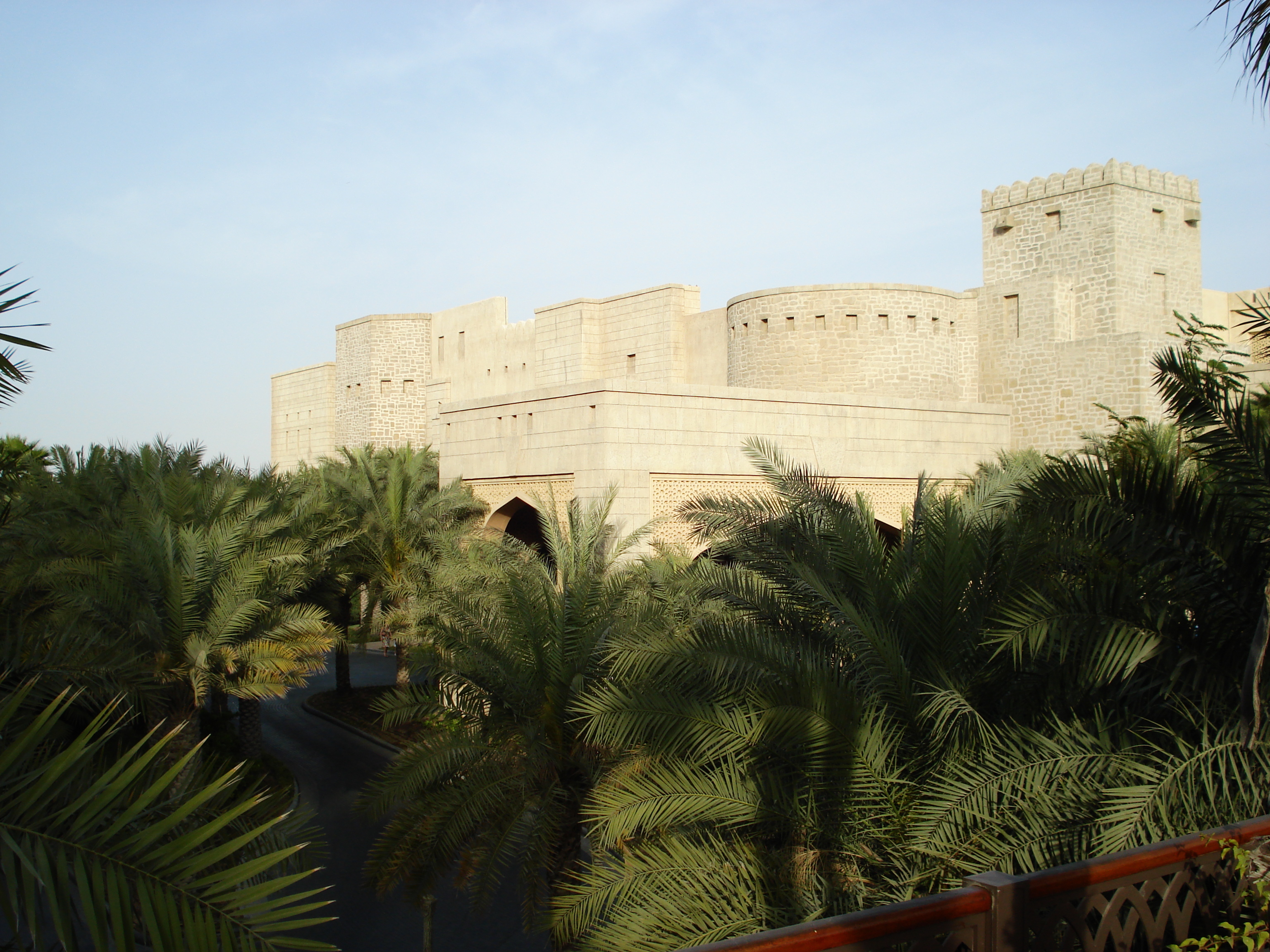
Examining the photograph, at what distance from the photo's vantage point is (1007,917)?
2.45m

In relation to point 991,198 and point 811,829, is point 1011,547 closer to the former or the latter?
point 811,829

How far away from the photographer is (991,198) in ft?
62.7

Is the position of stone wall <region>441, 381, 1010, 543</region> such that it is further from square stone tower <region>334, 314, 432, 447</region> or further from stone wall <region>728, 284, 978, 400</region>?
square stone tower <region>334, 314, 432, 447</region>

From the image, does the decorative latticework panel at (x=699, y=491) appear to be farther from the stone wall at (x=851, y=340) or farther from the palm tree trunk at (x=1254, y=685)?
the palm tree trunk at (x=1254, y=685)

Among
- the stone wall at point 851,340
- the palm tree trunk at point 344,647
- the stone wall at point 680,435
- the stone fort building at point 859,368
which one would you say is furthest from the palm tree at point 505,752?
the stone wall at point 851,340

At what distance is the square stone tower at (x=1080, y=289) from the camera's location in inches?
→ 669

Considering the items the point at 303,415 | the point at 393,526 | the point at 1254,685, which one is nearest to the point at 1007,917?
the point at 1254,685

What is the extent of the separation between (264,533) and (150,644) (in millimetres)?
1659

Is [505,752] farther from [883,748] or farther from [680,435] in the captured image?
[680,435]

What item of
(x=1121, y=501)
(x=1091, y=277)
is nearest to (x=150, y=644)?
(x=1121, y=501)

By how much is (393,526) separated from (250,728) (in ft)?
11.6

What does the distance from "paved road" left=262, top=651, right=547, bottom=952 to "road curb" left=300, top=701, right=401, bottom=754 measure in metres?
0.08

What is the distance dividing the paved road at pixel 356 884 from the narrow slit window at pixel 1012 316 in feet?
41.7

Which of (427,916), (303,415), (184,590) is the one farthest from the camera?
(303,415)
